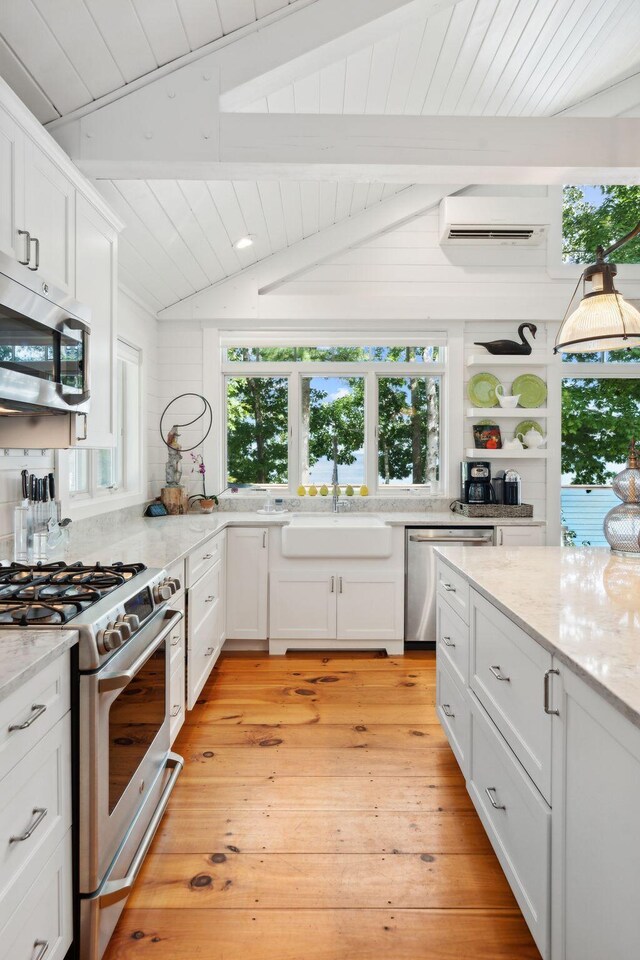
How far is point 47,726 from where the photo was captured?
1.15 meters

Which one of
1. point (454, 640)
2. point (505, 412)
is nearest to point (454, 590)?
point (454, 640)

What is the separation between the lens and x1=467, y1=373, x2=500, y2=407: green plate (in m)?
4.16

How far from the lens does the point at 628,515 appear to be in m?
2.14

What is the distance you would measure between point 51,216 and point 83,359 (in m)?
0.47

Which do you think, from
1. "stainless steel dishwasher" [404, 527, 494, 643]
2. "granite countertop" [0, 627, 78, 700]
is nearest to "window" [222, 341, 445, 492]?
"stainless steel dishwasher" [404, 527, 494, 643]

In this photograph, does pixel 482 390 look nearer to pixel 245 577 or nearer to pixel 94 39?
pixel 245 577

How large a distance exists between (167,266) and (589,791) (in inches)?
132

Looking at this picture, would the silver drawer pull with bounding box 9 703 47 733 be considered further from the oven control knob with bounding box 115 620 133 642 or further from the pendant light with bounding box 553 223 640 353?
the pendant light with bounding box 553 223 640 353

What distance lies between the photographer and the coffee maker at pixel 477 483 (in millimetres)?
3998

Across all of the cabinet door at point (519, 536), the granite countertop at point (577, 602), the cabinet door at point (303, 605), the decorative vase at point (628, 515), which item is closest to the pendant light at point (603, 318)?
the decorative vase at point (628, 515)

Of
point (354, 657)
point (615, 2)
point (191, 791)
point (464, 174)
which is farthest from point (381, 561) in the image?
point (615, 2)

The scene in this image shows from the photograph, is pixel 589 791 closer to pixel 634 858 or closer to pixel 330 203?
pixel 634 858

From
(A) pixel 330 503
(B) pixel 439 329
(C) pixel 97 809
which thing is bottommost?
(C) pixel 97 809

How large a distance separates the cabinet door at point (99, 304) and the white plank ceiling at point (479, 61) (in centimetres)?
107
